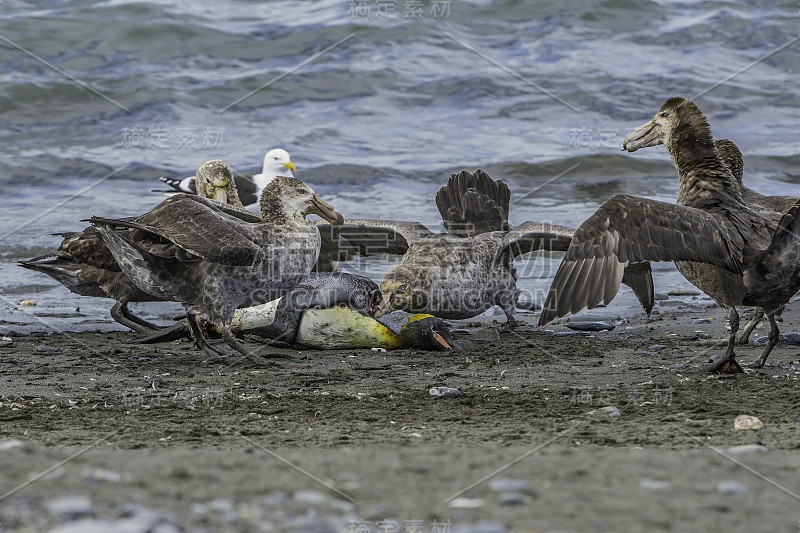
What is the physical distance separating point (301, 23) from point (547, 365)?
1468 cm

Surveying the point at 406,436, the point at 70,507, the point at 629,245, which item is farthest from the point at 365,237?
the point at 70,507

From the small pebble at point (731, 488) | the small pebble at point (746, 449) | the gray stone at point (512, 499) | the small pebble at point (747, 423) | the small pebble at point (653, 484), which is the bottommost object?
the small pebble at point (747, 423)

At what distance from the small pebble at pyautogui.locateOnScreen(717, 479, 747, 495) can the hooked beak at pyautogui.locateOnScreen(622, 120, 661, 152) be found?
12.6 feet

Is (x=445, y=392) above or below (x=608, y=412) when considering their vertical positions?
below

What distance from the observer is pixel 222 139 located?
14.7 meters

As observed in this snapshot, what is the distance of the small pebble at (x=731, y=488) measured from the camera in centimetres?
290

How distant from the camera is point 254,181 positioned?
39.1 feet

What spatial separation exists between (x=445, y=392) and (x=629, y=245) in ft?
4.58

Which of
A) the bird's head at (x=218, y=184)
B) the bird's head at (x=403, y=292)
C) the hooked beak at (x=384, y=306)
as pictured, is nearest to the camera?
the hooked beak at (x=384, y=306)

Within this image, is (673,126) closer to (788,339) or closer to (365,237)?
(788,339)

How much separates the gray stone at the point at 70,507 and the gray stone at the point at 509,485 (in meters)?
1.22

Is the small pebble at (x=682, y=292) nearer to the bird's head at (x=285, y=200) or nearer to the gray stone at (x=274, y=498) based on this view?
the bird's head at (x=285, y=200)

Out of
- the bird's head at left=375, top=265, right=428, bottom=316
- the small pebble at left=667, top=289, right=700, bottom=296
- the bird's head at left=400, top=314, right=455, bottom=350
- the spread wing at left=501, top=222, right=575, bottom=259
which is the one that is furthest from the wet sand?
the small pebble at left=667, top=289, right=700, bottom=296

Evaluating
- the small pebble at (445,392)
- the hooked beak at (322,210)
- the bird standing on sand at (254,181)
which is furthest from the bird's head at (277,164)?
the small pebble at (445,392)
